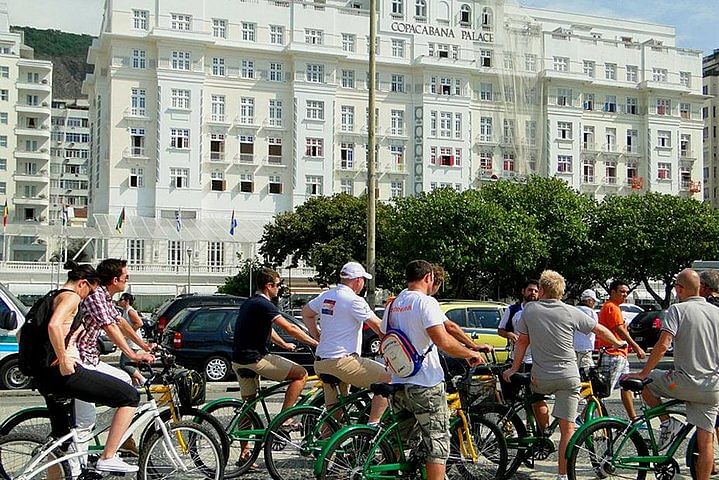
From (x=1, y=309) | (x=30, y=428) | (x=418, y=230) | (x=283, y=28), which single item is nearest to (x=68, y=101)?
(x=283, y=28)

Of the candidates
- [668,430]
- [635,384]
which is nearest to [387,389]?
[635,384]

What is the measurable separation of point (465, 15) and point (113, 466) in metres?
85.3

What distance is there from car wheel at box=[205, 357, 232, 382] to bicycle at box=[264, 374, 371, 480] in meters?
10.4

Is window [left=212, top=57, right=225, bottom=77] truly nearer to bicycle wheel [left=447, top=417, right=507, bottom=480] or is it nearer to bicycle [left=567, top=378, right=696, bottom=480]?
bicycle wheel [left=447, top=417, right=507, bottom=480]

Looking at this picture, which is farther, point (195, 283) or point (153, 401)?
point (195, 283)

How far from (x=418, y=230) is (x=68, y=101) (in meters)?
109

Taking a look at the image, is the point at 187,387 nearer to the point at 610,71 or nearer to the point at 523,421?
the point at 523,421

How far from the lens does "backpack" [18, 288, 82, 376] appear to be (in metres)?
6.68

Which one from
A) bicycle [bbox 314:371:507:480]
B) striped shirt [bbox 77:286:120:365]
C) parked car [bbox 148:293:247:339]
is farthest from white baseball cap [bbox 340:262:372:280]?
parked car [bbox 148:293:247:339]

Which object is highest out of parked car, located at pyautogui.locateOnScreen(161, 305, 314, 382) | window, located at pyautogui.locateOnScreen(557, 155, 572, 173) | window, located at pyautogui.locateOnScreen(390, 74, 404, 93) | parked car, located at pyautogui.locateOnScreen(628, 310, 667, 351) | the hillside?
the hillside

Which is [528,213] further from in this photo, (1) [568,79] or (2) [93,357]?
(2) [93,357]

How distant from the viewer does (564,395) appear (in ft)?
25.0

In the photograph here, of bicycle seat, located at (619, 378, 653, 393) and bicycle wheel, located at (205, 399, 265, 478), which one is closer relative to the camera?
bicycle seat, located at (619, 378, 653, 393)

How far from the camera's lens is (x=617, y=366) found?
10.5m
